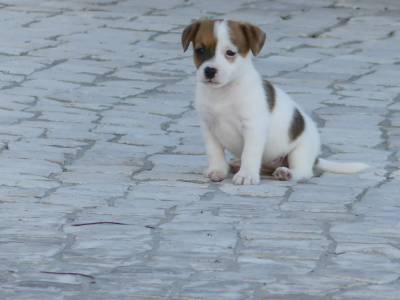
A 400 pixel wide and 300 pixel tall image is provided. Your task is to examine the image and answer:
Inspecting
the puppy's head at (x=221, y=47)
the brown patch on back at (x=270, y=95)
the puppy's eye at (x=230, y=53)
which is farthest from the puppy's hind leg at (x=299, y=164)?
the puppy's eye at (x=230, y=53)

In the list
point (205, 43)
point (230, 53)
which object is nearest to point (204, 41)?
point (205, 43)

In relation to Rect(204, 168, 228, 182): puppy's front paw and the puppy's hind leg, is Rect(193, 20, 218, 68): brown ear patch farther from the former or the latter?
the puppy's hind leg

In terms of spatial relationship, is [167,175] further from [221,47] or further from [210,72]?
[221,47]

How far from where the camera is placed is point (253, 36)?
7.95 metres

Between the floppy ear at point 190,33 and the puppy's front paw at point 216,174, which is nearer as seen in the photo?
the floppy ear at point 190,33

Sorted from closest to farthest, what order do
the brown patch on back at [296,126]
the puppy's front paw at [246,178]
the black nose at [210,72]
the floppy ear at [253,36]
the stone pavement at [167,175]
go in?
1. the stone pavement at [167,175]
2. the black nose at [210,72]
3. the floppy ear at [253,36]
4. the puppy's front paw at [246,178]
5. the brown patch on back at [296,126]

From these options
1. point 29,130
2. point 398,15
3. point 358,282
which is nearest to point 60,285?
point 358,282

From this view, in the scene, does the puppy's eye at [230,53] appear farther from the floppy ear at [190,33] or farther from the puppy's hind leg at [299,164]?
the puppy's hind leg at [299,164]

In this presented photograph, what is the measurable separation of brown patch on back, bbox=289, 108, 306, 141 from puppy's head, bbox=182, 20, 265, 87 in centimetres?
52

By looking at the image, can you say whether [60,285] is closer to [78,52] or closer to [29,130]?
[29,130]

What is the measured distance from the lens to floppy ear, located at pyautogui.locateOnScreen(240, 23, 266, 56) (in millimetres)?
7945

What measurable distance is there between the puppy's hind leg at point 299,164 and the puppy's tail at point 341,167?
0.68 ft

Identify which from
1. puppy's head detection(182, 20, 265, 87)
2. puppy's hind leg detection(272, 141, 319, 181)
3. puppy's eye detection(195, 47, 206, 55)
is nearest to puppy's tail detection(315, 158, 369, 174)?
puppy's hind leg detection(272, 141, 319, 181)

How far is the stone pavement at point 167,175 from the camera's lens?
252 inches
